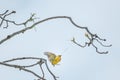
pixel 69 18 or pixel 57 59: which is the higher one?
pixel 69 18

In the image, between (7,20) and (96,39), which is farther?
(7,20)

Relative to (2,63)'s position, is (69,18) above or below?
above

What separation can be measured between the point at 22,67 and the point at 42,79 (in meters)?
0.17

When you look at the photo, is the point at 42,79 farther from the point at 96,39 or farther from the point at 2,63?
the point at 96,39

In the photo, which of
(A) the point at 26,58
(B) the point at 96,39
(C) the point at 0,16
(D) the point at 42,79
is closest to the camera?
(D) the point at 42,79

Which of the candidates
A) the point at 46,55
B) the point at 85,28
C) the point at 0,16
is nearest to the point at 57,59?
the point at 46,55

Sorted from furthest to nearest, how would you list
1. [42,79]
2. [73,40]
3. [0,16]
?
[73,40], [0,16], [42,79]

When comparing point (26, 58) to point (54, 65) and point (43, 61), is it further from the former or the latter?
point (54, 65)

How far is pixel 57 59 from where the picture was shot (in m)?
2.11

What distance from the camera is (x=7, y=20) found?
241 centimetres

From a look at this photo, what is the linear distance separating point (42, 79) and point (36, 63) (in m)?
0.21

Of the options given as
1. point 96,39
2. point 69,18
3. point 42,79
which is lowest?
point 42,79

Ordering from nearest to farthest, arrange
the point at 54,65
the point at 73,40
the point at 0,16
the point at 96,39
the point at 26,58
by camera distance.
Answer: the point at 26,58 < the point at 54,65 < the point at 96,39 < the point at 0,16 < the point at 73,40

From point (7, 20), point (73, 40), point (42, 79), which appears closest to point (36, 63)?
point (42, 79)
